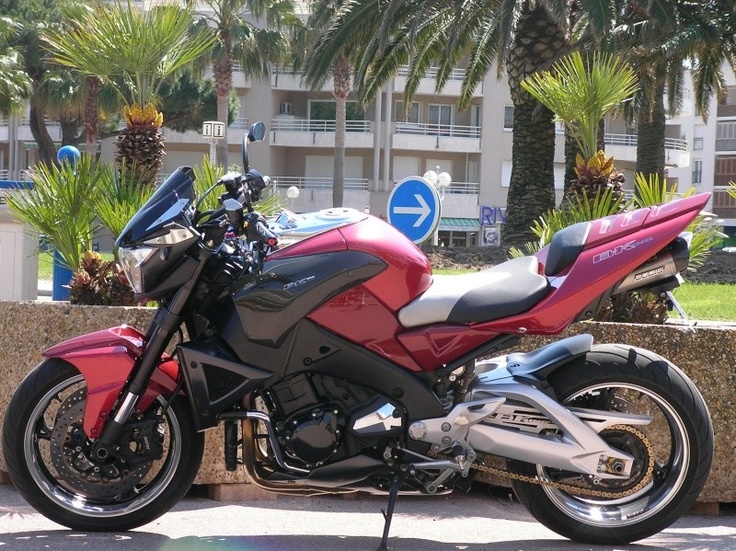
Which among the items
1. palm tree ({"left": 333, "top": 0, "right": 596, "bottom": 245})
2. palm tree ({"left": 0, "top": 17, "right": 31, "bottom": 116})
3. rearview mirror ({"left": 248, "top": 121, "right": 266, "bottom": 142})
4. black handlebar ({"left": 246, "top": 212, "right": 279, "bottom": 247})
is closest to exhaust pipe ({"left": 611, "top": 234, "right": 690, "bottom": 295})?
black handlebar ({"left": 246, "top": 212, "right": 279, "bottom": 247})

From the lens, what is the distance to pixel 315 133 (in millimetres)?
55594

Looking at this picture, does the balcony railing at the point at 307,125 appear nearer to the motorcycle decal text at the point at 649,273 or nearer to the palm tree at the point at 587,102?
the palm tree at the point at 587,102

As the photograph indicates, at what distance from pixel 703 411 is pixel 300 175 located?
177 feet

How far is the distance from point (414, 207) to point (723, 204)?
221 feet

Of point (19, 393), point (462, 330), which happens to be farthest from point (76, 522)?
point (462, 330)

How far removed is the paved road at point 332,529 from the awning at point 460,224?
167 ft

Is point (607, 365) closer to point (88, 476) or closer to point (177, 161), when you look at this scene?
point (88, 476)

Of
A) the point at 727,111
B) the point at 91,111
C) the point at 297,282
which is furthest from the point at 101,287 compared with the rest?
the point at 727,111

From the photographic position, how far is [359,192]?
179ft

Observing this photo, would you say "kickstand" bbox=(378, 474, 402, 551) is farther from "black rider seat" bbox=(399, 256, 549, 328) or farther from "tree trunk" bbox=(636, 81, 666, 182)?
"tree trunk" bbox=(636, 81, 666, 182)

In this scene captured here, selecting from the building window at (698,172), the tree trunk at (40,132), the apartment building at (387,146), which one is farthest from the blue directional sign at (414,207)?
the building window at (698,172)

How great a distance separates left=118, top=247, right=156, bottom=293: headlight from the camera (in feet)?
13.8

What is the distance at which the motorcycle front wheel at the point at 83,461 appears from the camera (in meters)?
4.33

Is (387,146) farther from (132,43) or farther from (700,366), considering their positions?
(700,366)
